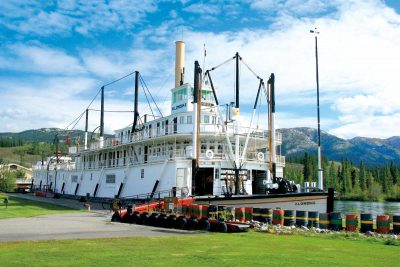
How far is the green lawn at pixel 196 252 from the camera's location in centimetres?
971

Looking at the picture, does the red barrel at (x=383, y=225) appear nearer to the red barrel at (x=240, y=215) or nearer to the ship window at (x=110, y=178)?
the red barrel at (x=240, y=215)

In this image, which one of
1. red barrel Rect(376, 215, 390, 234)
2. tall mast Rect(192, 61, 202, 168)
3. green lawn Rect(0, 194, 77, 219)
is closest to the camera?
red barrel Rect(376, 215, 390, 234)

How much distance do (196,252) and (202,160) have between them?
2074cm

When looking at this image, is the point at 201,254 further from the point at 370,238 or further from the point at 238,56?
the point at 238,56

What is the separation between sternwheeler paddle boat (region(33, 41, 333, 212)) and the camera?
28594mm

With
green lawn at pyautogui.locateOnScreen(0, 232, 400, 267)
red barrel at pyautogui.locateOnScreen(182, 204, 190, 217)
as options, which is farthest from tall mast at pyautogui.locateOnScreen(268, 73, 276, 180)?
green lawn at pyautogui.locateOnScreen(0, 232, 400, 267)

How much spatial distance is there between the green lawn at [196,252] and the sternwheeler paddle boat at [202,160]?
12246 millimetres

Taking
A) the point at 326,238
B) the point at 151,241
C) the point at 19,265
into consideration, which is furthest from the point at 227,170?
the point at 19,265

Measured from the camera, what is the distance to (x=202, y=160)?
32.1 meters

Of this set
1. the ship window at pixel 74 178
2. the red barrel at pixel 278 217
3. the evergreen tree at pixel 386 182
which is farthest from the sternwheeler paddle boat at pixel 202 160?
the evergreen tree at pixel 386 182

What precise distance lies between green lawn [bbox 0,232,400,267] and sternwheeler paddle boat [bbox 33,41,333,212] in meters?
12.2

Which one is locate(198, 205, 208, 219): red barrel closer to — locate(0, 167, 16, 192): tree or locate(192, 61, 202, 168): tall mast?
locate(192, 61, 202, 168): tall mast

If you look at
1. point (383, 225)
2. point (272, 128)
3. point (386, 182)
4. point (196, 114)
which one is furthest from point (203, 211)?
point (386, 182)

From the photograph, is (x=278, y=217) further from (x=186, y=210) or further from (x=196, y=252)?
(x=196, y=252)
